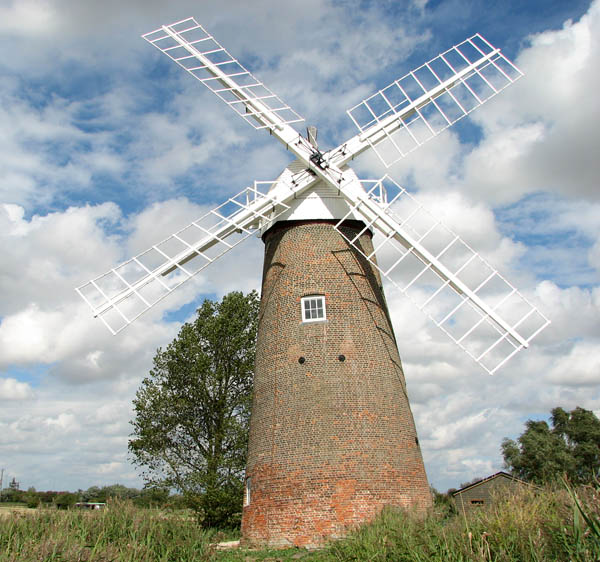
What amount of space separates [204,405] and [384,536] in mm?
16223

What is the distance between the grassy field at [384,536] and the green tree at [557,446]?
3481cm

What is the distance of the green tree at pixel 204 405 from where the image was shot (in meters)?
22.8

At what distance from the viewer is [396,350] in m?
16.0

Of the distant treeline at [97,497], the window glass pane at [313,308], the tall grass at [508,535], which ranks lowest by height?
the tall grass at [508,535]

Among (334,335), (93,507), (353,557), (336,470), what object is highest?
(334,335)

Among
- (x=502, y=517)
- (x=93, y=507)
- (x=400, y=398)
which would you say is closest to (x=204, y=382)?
(x=400, y=398)

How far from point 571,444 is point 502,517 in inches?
1633

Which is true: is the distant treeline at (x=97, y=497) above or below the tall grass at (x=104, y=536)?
above

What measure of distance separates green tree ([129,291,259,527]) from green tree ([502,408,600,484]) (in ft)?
85.0

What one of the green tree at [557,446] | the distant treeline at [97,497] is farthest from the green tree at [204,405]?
the green tree at [557,446]

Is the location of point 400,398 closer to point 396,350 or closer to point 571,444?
point 396,350

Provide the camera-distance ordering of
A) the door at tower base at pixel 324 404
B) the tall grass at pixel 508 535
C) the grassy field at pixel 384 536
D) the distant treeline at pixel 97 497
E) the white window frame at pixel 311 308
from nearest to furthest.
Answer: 1. the tall grass at pixel 508 535
2. the grassy field at pixel 384 536
3. the distant treeline at pixel 97 497
4. the door at tower base at pixel 324 404
5. the white window frame at pixel 311 308

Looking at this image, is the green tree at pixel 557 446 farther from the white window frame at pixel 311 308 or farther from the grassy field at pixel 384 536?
the grassy field at pixel 384 536

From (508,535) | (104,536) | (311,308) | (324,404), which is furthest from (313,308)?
(508,535)
